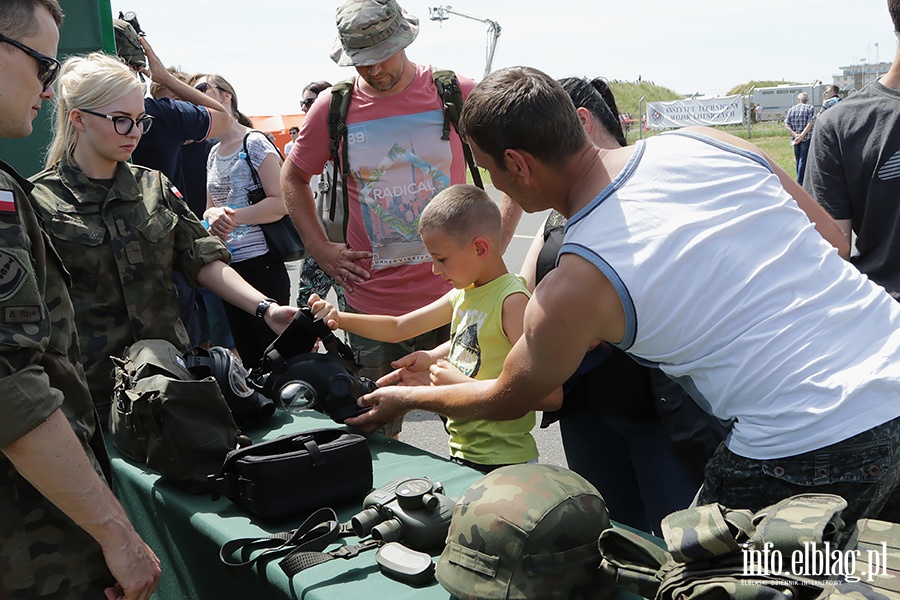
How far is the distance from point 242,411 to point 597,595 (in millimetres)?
1337

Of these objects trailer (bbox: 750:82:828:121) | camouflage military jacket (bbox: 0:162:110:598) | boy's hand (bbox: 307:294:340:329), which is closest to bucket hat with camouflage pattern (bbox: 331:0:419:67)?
boy's hand (bbox: 307:294:340:329)

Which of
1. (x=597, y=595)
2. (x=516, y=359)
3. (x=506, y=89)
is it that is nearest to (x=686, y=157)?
(x=506, y=89)

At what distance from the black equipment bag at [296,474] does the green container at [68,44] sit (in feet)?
8.04

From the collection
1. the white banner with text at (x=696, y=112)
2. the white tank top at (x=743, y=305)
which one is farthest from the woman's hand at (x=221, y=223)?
the white banner with text at (x=696, y=112)

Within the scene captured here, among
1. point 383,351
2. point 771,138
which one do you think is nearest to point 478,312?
point 383,351

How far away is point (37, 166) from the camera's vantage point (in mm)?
3717

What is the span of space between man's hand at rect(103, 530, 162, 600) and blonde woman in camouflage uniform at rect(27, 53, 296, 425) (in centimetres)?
100

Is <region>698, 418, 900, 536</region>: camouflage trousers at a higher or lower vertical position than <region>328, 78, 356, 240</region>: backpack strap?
lower

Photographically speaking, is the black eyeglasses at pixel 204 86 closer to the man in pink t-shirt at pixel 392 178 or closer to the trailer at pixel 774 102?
the man in pink t-shirt at pixel 392 178

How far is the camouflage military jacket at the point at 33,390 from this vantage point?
1.36 meters

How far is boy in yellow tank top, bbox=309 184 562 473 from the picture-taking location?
2205 millimetres

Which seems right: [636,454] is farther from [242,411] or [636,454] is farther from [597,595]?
[242,411]

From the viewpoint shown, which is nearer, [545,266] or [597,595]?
[597,595]

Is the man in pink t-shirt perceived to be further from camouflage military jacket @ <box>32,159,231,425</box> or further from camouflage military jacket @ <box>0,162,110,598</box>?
camouflage military jacket @ <box>0,162,110,598</box>
